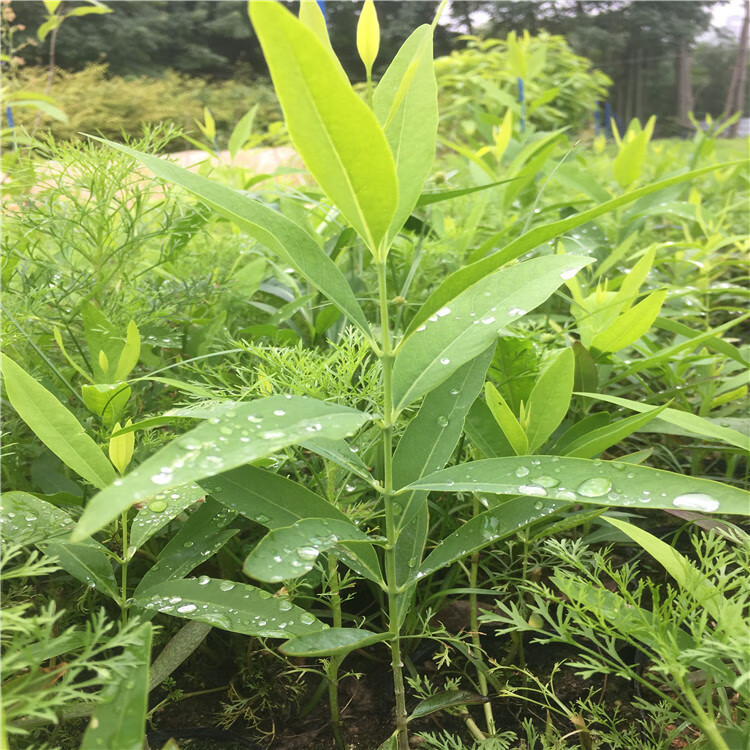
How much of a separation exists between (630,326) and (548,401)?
20 cm

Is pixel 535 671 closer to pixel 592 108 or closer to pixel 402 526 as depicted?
pixel 402 526

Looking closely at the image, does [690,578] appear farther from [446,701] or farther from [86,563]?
[86,563]

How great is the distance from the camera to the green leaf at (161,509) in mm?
571

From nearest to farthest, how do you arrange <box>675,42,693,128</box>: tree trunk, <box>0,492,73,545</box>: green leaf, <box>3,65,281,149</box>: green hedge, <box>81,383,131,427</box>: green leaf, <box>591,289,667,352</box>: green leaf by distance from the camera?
<box>0,492,73,545</box>: green leaf, <box>81,383,131,427</box>: green leaf, <box>591,289,667,352</box>: green leaf, <box>675,42,693,128</box>: tree trunk, <box>3,65,281,149</box>: green hedge

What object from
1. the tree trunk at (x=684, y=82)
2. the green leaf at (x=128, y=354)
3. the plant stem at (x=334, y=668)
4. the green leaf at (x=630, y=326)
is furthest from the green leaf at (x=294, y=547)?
the tree trunk at (x=684, y=82)

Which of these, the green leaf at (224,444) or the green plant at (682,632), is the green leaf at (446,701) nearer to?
the green plant at (682,632)

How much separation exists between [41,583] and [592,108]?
5.84 meters

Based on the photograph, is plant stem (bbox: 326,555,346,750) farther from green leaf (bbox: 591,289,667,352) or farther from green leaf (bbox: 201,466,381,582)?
green leaf (bbox: 591,289,667,352)

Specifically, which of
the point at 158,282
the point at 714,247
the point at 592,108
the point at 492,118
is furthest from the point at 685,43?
the point at 158,282

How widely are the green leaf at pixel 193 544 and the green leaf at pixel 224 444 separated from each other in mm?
229

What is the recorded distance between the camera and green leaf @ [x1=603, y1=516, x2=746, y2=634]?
468 millimetres

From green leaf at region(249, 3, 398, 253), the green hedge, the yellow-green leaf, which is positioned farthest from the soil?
the green hedge

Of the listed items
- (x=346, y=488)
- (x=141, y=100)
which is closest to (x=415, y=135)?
(x=346, y=488)

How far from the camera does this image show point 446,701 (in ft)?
1.90
